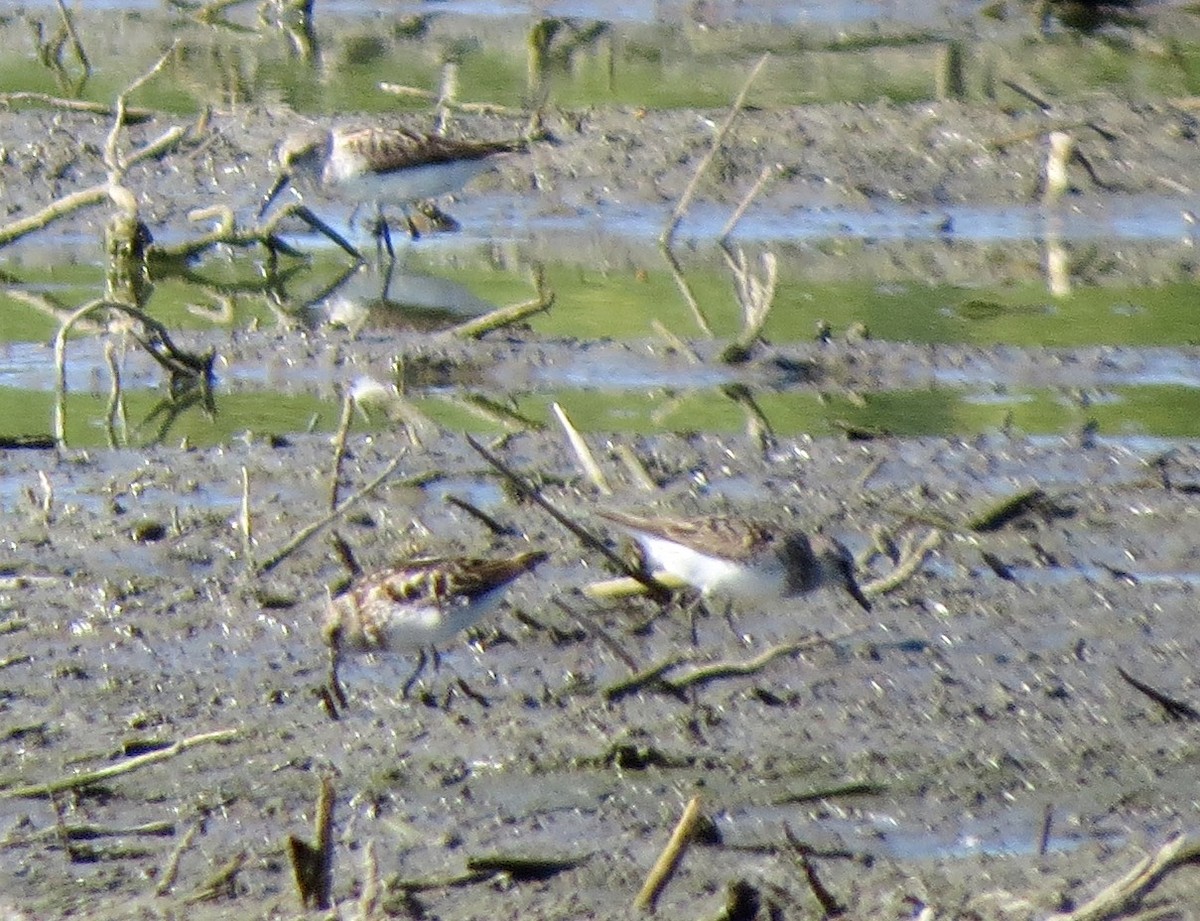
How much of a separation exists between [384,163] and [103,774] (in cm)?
593

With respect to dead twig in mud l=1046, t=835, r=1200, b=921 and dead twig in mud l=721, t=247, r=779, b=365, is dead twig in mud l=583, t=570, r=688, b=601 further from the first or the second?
dead twig in mud l=1046, t=835, r=1200, b=921

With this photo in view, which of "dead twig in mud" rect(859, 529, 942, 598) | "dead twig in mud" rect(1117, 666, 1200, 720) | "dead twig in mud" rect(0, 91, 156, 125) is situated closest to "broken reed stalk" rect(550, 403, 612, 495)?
"dead twig in mud" rect(859, 529, 942, 598)

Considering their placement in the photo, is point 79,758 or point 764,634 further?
point 764,634

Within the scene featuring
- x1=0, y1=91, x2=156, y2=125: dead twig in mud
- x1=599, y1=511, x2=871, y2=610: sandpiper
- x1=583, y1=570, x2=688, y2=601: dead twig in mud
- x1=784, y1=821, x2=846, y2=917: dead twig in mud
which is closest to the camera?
x1=784, y1=821, x2=846, y2=917: dead twig in mud

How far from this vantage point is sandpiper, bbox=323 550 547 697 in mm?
5902

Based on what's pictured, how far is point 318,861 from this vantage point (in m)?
4.57

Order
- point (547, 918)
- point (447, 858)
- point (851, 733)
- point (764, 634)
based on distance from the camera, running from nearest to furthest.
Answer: point (547, 918) → point (447, 858) → point (851, 733) → point (764, 634)

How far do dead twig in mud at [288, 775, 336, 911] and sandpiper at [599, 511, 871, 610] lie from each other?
6.65ft

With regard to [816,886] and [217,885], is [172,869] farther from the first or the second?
[816,886]

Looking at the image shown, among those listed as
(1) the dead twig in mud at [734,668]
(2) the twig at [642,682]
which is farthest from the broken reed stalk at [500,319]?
(1) the dead twig in mud at [734,668]

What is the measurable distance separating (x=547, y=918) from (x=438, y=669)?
5.02 feet

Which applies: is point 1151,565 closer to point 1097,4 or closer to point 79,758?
point 79,758

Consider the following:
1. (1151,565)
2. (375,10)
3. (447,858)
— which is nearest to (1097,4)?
(375,10)

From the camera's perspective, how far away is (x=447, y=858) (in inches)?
204
